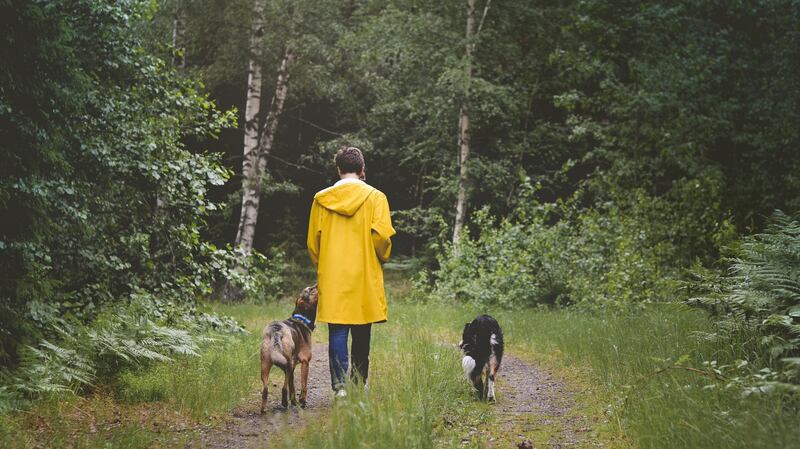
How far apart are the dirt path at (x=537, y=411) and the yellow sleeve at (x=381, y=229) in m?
1.78

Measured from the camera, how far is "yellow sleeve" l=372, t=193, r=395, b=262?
590cm

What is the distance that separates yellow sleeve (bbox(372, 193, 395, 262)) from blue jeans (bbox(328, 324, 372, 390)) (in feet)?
2.21

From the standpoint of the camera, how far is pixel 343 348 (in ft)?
19.7

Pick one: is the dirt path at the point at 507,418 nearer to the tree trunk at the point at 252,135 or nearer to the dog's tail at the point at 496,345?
the dog's tail at the point at 496,345

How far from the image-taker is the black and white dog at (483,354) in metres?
6.46

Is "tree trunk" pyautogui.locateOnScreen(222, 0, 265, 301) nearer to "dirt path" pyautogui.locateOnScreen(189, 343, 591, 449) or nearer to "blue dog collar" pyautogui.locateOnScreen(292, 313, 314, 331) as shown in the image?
"dirt path" pyautogui.locateOnScreen(189, 343, 591, 449)

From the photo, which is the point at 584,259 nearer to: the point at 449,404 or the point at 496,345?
the point at 496,345

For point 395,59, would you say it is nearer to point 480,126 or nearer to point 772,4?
point 480,126

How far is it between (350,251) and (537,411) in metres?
2.25

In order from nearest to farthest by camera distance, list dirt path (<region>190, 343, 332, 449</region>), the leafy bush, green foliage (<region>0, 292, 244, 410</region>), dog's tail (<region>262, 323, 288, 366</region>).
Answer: dirt path (<region>190, 343, 332, 449</region>), green foliage (<region>0, 292, 244, 410</region>), dog's tail (<region>262, 323, 288, 366</region>), the leafy bush

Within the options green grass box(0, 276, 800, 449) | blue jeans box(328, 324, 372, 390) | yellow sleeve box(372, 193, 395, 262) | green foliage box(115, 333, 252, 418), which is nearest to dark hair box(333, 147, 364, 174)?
yellow sleeve box(372, 193, 395, 262)

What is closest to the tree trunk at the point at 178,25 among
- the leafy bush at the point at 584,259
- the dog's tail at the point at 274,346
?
the leafy bush at the point at 584,259

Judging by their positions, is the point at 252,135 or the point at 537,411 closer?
the point at 537,411

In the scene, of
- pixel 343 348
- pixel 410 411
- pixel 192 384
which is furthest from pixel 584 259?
pixel 410 411
